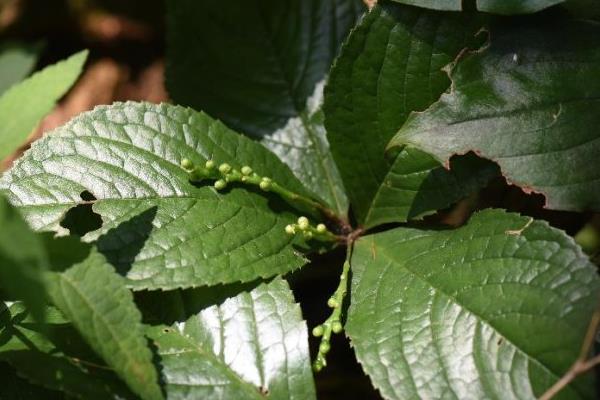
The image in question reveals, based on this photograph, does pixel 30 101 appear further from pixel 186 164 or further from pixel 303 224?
pixel 303 224

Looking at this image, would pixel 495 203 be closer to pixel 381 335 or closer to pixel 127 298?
pixel 381 335

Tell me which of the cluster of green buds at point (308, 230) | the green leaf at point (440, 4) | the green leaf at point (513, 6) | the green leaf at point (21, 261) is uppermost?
the green leaf at point (440, 4)

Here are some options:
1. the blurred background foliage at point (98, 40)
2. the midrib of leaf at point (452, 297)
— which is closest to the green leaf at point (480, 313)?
the midrib of leaf at point (452, 297)

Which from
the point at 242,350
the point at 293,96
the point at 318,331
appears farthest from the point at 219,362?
the point at 293,96

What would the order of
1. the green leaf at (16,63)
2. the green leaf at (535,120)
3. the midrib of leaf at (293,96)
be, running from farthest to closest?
the green leaf at (16,63) → the midrib of leaf at (293,96) → the green leaf at (535,120)

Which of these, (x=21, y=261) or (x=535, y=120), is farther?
(x=535, y=120)

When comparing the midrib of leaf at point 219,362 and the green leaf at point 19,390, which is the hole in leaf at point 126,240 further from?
the green leaf at point 19,390

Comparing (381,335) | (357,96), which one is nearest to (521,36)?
(357,96)
